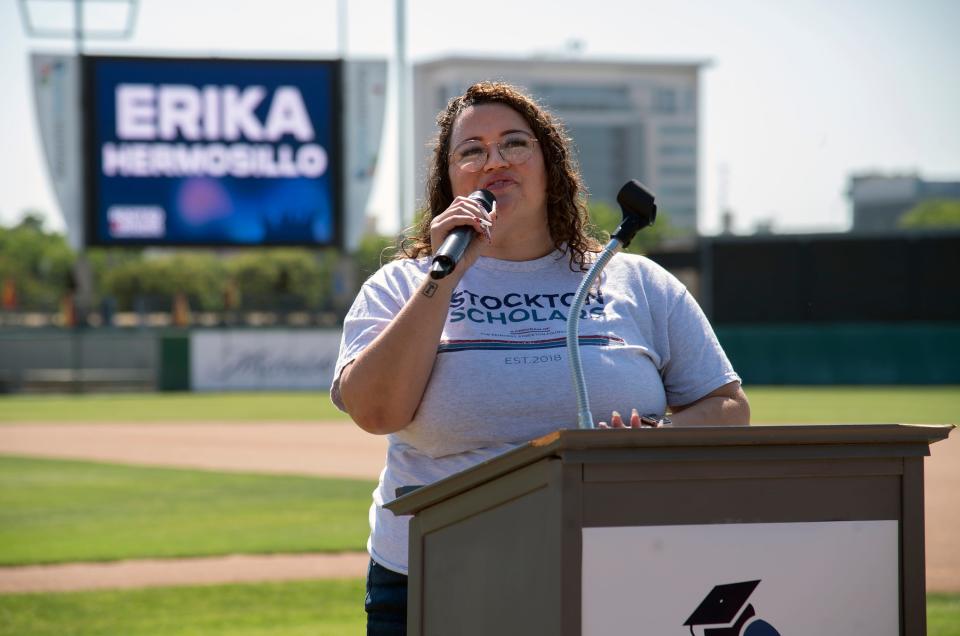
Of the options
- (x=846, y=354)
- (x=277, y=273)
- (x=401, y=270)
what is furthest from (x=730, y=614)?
(x=277, y=273)

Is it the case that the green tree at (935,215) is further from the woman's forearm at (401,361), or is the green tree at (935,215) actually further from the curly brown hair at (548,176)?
the woman's forearm at (401,361)

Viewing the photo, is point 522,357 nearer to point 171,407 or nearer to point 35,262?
point 171,407

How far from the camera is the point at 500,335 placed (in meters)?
2.74

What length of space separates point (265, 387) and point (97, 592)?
2907cm

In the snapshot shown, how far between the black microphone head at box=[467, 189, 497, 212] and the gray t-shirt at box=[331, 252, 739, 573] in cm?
20

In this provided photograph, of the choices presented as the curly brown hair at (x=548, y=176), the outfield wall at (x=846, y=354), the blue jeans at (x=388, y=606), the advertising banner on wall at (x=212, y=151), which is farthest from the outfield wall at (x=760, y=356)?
the blue jeans at (x=388, y=606)

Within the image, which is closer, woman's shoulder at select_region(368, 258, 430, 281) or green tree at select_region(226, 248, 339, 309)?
woman's shoulder at select_region(368, 258, 430, 281)

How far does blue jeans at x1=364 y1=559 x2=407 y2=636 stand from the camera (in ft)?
8.71

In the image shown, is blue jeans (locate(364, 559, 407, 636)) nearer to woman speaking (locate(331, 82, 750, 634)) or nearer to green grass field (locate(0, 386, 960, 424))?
woman speaking (locate(331, 82, 750, 634))

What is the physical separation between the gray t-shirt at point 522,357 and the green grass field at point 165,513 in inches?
259

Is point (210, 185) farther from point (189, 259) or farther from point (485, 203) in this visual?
point (189, 259)

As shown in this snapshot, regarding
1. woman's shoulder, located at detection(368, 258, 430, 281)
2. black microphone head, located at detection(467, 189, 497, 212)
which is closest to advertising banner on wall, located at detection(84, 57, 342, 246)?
woman's shoulder, located at detection(368, 258, 430, 281)

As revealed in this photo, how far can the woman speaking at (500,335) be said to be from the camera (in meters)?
2.62

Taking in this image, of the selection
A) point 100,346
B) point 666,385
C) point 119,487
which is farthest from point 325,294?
point 666,385
